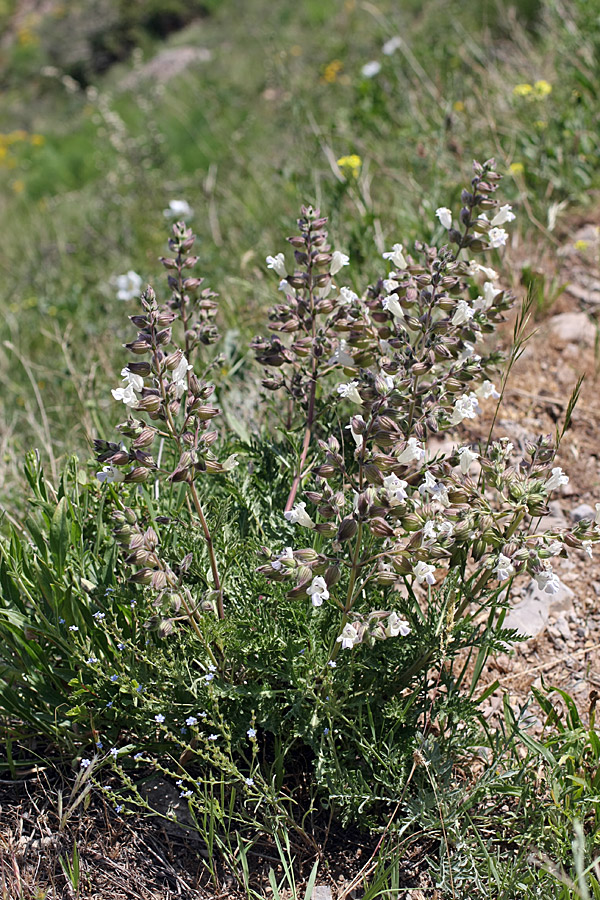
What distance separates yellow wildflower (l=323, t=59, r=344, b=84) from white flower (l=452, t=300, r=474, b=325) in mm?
6893

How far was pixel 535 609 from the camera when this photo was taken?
8.33 ft

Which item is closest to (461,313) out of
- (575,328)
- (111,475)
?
(111,475)

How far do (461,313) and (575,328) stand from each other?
5.46ft

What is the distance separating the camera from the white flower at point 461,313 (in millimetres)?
2090

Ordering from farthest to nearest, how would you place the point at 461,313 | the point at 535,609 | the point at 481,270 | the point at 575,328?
1. the point at 575,328
2. the point at 535,609
3. the point at 481,270
4. the point at 461,313

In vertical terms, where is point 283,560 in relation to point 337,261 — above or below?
below

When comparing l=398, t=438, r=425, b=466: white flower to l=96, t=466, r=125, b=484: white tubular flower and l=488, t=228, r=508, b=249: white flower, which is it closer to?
l=96, t=466, r=125, b=484: white tubular flower

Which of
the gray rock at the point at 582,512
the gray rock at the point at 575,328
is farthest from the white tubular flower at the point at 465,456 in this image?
the gray rock at the point at 575,328

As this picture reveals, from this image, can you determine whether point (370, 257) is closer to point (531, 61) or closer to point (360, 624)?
point (360, 624)

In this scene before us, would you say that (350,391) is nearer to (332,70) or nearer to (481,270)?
(481,270)

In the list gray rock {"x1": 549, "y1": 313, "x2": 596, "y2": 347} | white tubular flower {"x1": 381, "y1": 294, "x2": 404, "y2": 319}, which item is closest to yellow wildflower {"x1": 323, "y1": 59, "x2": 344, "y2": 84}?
gray rock {"x1": 549, "y1": 313, "x2": 596, "y2": 347}

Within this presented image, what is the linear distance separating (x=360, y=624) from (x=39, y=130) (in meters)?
16.4

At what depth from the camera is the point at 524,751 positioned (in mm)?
2188

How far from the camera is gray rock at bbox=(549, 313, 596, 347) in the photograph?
11.5ft
